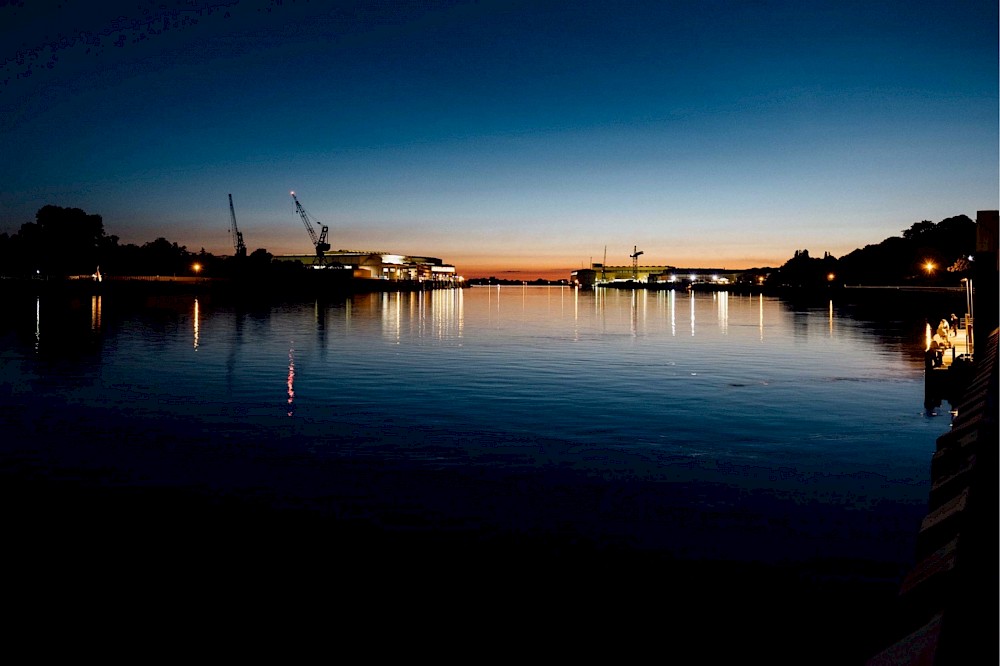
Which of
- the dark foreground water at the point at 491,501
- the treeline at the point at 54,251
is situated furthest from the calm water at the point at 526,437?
the treeline at the point at 54,251

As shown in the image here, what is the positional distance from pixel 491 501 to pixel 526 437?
6399mm

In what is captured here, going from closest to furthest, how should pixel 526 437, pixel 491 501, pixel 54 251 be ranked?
pixel 491 501 < pixel 526 437 < pixel 54 251

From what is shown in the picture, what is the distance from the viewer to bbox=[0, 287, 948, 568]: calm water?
1413cm

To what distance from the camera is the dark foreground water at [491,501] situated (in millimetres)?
10133

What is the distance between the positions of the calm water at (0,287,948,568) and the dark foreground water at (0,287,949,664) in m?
0.10

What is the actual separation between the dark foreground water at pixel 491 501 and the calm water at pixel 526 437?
0.10 m

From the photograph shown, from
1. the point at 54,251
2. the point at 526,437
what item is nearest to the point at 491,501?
the point at 526,437

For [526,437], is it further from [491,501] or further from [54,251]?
[54,251]

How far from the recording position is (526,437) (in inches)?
839

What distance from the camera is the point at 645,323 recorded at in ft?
267

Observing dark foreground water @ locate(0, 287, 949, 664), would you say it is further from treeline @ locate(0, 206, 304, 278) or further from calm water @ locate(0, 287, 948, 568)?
treeline @ locate(0, 206, 304, 278)

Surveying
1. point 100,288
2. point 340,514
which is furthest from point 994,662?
point 100,288

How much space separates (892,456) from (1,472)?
21572 mm

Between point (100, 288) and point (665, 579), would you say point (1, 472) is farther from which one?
point (100, 288)
